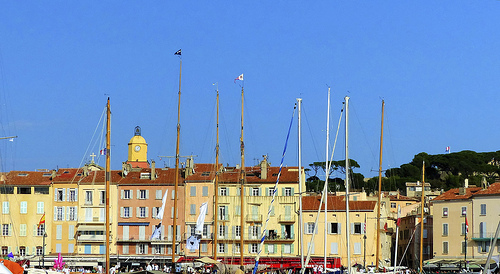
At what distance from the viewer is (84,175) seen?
83875 millimetres

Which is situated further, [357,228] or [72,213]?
[72,213]

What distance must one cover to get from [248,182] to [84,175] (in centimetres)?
1606

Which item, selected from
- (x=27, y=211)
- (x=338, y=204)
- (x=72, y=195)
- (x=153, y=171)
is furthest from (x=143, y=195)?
(x=338, y=204)

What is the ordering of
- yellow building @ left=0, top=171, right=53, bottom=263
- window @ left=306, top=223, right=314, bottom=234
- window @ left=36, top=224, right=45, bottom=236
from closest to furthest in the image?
window @ left=306, top=223, right=314, bottom=234 < window @ left=36, top=224, right=45, bottom=236 < yellow building @ left=0, top=171, right=53, bottom=263

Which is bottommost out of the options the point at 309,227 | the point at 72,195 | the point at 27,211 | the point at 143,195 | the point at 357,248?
the point at 357,248

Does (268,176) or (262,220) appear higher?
(268,176)

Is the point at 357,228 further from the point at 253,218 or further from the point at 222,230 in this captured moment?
the point at 222,230

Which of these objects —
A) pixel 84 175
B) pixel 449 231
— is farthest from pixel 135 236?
pixel 449 231

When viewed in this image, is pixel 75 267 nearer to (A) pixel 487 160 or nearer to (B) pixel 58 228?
(B) pixel 58 228

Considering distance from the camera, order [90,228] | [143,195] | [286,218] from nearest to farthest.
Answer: [286,218]
[90,228]
[143,195]

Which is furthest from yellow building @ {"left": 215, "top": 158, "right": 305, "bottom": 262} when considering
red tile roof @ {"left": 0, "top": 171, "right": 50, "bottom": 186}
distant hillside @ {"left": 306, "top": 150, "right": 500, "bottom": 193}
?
distant hillside @ {"left": 306, "top": 150, "right": 500, "bottom": 193}

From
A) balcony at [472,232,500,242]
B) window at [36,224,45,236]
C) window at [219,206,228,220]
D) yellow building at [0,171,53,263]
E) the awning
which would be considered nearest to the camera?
balcony at [472,232,500,242]

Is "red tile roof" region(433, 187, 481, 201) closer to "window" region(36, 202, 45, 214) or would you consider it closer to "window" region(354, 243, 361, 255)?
"window" region(354, 243, 361, 255)

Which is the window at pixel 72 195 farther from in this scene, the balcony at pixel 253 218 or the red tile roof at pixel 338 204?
the red tile roof at pixel 338 204
